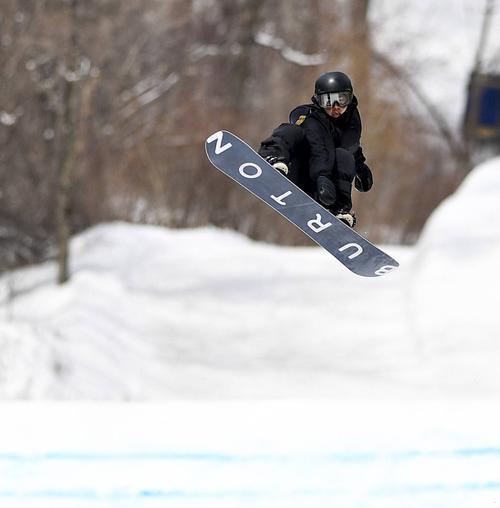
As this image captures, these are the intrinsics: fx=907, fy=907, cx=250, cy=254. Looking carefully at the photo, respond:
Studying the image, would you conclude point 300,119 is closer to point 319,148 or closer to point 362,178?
point 319,148

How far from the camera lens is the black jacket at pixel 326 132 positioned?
2.81 m

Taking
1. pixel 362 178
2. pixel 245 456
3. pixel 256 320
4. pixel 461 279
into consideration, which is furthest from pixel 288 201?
pixel 256 320

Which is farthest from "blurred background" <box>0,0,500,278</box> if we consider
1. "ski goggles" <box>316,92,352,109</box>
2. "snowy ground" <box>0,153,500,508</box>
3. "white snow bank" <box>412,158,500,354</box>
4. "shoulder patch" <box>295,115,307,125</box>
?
"ski goggles" <box>316,92,352,109</box>

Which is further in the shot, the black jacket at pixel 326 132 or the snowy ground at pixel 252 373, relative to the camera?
the snowy ground at pixel 252 373

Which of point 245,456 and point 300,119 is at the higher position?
point 300,119

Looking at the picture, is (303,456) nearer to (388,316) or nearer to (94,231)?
(388,316)

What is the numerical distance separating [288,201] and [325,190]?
1.96 ft

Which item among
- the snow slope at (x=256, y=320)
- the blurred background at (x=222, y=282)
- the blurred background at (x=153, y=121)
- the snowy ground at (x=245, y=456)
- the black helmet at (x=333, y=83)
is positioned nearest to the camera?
the black helmet at (x=333, y=83)

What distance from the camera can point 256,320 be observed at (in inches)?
813

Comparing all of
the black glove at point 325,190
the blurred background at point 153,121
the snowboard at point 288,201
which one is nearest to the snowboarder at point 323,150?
the black glove at point 325,190

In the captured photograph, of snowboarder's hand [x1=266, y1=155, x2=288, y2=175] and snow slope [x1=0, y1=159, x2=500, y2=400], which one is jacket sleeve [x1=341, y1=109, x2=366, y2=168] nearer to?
snowboarder's hand [x1=266, y1=155, x2=288, y2=175]

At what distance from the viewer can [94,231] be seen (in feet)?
83.7

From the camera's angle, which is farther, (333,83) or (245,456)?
(245,456)

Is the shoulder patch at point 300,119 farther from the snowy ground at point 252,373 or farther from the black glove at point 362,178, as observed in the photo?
the snowy ground at point 252,373
